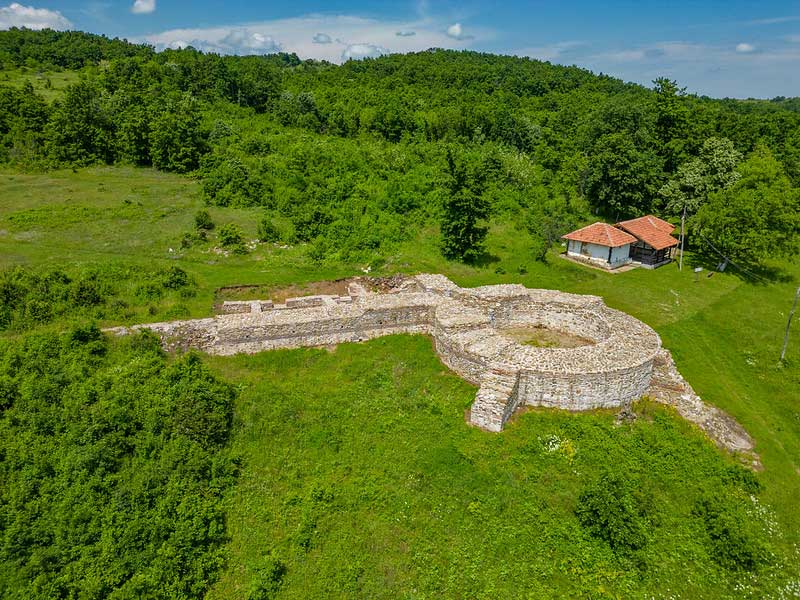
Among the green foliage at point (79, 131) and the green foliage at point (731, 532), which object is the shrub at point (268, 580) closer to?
the green foliage at point (731, 532)

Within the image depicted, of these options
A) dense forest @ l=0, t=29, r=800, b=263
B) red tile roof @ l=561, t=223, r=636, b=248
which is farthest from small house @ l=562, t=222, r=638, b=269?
dense forest @ l=0, t=29, r=800, b=263

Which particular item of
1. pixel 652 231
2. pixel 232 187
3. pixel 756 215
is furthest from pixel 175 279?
pixel 756 215

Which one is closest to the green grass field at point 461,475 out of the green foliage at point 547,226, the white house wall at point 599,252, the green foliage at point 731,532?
the green foliage at point 731,532

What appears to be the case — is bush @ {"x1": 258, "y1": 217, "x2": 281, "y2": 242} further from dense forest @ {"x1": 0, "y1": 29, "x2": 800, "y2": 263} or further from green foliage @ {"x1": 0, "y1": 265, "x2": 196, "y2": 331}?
green foliage @ {"x1": 0, "y1": 265, "x2": 196, "y2": 331}

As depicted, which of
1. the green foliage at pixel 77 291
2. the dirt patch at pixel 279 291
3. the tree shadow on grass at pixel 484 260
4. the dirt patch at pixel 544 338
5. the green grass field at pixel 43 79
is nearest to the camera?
the green foliage at pixel 77 291

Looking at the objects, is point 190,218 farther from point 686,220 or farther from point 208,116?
point 686,220

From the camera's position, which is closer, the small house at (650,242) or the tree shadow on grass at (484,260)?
the tree shadow on grass at (484,260)
